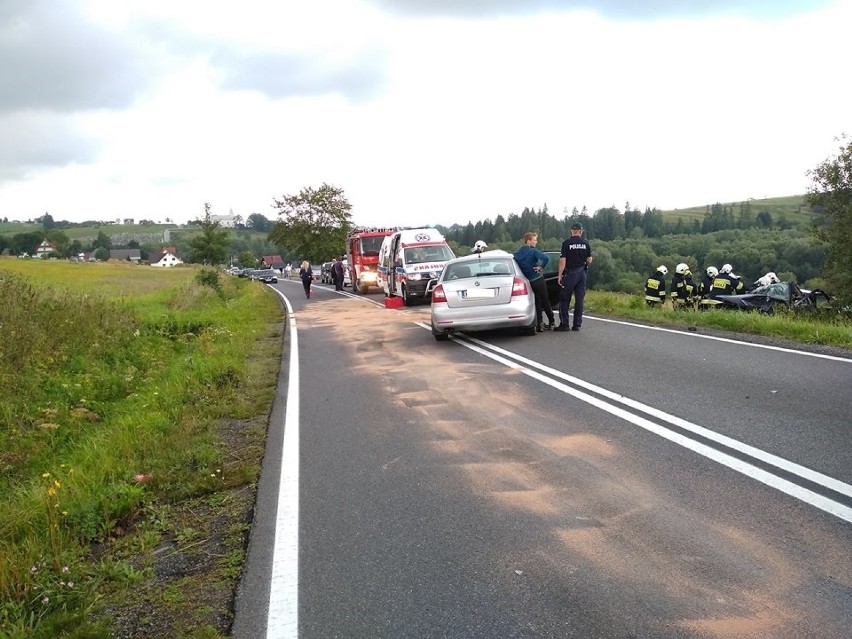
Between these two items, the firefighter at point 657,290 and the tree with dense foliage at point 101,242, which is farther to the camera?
the tree with dense foliage at point 101,242

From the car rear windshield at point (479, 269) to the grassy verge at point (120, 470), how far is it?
11.9ft

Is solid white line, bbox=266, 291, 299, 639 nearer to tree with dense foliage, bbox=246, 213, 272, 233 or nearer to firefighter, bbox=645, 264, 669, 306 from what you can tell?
firefighter, bbox=645, 264, 669, 306

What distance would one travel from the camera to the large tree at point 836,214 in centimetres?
3650

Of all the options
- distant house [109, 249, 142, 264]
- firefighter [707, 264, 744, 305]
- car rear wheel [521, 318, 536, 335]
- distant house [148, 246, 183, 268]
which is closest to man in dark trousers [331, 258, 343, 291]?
firefighter [707, 264, 744, 305]

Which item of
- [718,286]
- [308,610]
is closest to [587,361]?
[308,610]

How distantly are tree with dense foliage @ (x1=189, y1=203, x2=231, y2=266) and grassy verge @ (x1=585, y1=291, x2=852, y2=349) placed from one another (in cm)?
4178

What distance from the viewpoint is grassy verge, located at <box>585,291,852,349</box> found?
1054cm

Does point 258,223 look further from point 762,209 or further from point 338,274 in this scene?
point 338,274

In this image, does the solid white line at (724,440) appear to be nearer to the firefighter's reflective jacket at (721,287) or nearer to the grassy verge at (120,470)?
the grassy verge at (120,470)

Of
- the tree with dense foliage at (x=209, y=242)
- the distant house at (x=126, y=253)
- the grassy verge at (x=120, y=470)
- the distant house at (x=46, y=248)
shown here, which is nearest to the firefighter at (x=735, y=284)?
the grassy verge at (x=120, y=470)

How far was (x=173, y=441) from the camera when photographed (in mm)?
6594

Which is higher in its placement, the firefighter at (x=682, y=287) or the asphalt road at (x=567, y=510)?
the firefighter at (x=682, y=287)

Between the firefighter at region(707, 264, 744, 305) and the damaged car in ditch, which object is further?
the firefighter at region(707, 264, 744, 305)

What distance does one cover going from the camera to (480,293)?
1187 centimetres
